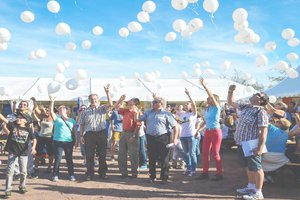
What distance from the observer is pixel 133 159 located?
7.06 meters

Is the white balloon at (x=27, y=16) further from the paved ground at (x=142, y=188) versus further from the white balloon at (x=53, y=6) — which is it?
the paved ground at (x=142, y=188)

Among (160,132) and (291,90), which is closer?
(160,132)

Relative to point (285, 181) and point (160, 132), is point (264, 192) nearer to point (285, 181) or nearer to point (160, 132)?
point (285, 181)

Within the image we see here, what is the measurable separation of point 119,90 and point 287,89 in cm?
845

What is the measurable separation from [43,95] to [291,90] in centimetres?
1169

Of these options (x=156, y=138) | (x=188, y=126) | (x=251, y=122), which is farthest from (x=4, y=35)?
(x=251, y=122)

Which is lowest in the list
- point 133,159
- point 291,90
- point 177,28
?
point 133,159

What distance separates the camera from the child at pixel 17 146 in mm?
5375

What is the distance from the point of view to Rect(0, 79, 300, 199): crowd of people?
5258 millimetres

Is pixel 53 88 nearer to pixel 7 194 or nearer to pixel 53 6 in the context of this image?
pixel 53 6

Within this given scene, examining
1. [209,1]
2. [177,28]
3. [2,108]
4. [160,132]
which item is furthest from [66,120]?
[2,108]

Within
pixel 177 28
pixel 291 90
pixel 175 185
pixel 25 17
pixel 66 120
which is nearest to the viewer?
pixel 175 185

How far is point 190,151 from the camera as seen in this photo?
7.45 metres

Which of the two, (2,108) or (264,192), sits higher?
(2,108)
